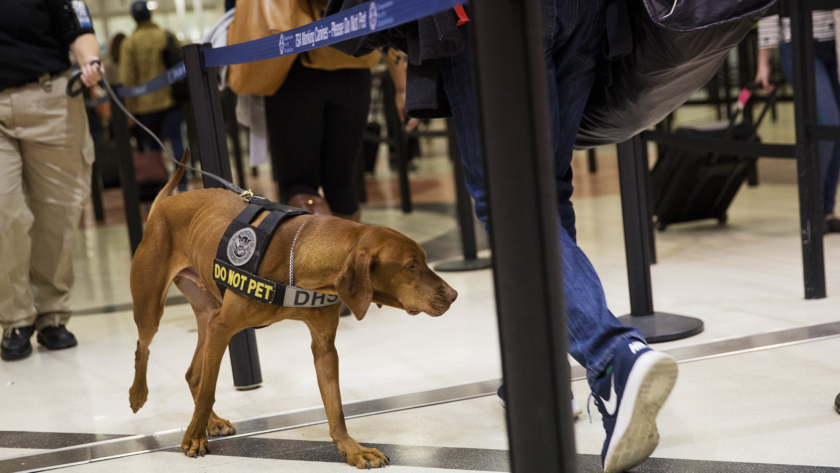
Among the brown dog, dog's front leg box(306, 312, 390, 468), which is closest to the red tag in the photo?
the brown dog

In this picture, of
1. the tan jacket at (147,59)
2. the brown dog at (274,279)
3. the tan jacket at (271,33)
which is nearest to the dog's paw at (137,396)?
the brown dog at (274,279)

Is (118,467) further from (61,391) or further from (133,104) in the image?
(133,104)

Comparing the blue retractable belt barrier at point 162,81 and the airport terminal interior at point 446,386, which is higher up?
the blue retractable belt barrier at point 162,81

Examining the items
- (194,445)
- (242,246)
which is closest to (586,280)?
(242,246)

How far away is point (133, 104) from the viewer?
7.80 m

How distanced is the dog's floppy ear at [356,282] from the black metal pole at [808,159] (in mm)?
1837

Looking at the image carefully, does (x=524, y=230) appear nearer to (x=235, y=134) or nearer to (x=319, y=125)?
(x=319, y=125)

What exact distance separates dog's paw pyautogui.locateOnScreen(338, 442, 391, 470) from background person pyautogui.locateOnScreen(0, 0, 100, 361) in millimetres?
1819

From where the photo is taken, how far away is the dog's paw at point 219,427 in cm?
203

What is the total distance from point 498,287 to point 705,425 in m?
0.97

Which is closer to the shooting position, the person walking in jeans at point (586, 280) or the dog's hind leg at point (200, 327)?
the person walking in jeans at point (586, 280)

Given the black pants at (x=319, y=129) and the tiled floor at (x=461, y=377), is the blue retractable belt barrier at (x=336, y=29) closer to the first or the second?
the black pants at (x=319, y=129)

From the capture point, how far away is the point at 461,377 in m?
2.36

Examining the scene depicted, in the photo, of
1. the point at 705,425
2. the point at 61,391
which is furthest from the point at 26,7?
the point at 705,425
